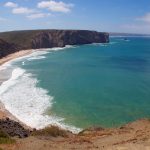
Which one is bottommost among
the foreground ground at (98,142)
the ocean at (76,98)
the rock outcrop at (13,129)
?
the ocean at (76,98)

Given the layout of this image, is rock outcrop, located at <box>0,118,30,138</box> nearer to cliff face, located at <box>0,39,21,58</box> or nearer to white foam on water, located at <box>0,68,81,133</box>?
white foam on water, located at <box>0,68,81,133</box>

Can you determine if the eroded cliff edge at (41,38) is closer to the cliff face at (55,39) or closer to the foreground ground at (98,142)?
the cliff face at (55,39)

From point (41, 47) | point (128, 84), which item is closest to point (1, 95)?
point (128, 84)

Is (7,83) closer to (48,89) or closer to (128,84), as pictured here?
(48,89)

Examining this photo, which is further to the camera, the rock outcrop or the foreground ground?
the rock outcrop

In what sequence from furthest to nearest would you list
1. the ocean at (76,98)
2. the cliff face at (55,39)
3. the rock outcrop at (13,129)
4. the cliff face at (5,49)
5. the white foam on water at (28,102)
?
the cliff face at (55,39), the cliff face at (5,49), the ocean at (76,98), the white foam on water at (28,102), the rock outcrop at (13,129)

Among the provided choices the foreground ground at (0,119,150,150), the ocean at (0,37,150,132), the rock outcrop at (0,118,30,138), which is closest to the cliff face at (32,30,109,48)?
the ocean at (0,37,150,132)

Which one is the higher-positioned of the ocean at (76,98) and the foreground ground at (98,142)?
the foreground ground at (98,142)

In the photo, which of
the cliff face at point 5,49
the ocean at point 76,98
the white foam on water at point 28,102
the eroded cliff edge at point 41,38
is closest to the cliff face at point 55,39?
the eroded cliff edge at point 41,38
